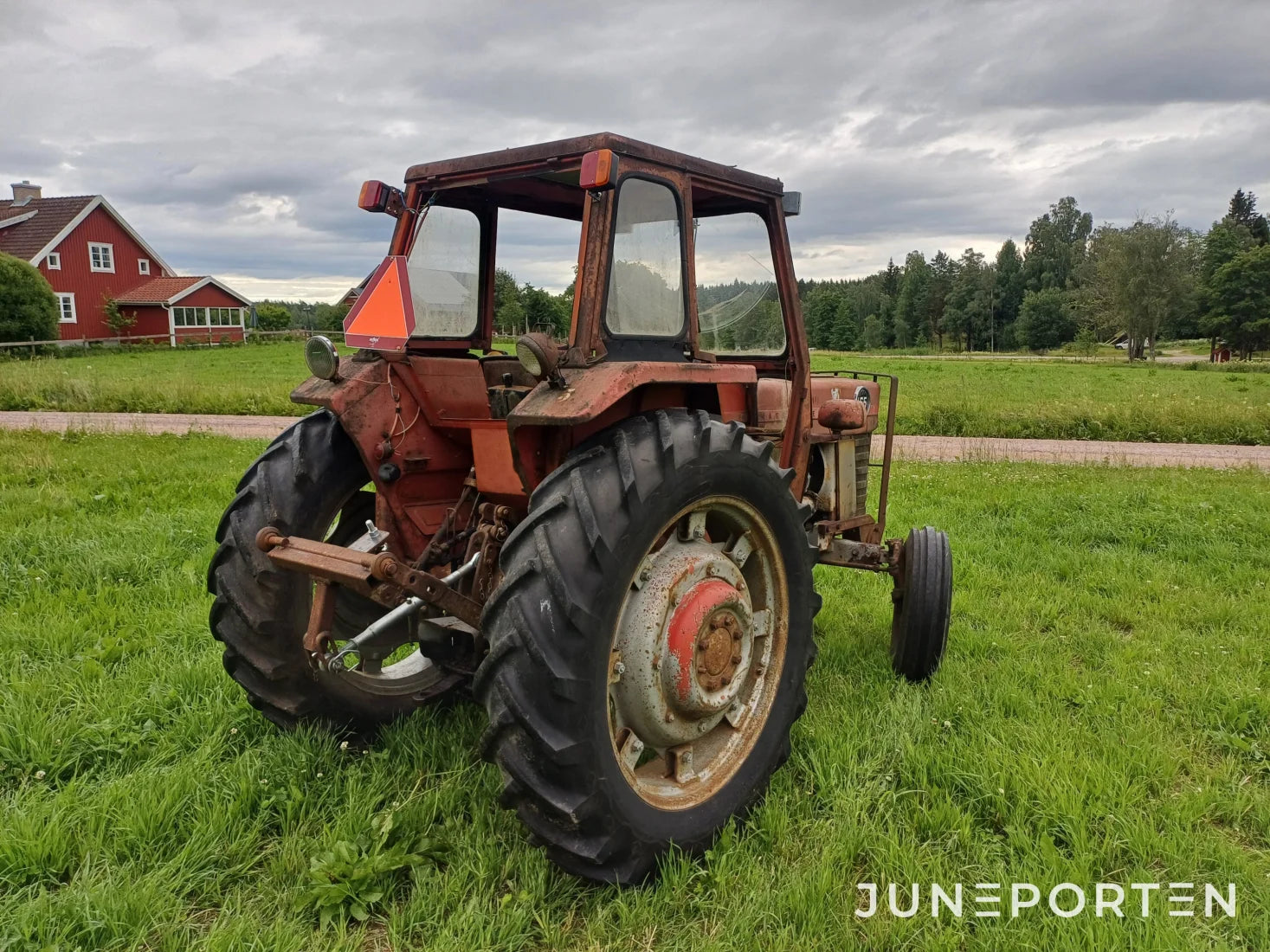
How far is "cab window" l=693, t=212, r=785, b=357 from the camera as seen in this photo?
388 cm

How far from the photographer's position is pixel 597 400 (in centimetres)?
245

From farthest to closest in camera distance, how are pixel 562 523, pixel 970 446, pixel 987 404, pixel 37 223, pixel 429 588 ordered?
1. pixel 37 223
2. pixel 987 404
3. pixel 970 446
4. pixel 429 588
5. pixel 562 523

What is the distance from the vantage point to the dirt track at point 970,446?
39.4 feet

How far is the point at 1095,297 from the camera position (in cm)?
5775

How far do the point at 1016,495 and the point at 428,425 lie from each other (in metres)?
6.96

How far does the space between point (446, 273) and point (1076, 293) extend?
70397 millimetres

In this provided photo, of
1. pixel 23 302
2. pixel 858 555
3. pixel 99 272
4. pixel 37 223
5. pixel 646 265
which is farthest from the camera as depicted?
pixel 99 272

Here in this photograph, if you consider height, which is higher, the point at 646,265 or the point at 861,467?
the point at 646,265

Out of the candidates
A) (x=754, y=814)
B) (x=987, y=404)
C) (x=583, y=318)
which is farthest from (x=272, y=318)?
(x=754, y=814)

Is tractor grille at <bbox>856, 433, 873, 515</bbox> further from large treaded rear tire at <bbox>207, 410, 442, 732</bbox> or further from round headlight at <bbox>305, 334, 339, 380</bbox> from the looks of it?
round headlight at <bbox>305, 334, 339, 380</bbox>

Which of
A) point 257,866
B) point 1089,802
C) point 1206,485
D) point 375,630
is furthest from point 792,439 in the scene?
point 1206,485

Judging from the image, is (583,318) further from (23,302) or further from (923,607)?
(23,302)

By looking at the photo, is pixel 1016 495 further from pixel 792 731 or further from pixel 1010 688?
pixel 792 731

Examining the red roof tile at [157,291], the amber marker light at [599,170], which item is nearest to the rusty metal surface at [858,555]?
the amber marker light at [599,170]
